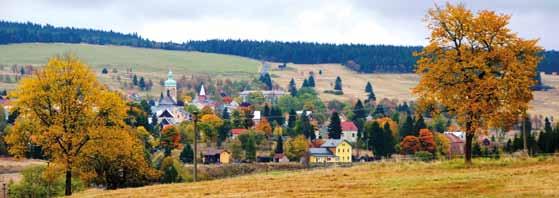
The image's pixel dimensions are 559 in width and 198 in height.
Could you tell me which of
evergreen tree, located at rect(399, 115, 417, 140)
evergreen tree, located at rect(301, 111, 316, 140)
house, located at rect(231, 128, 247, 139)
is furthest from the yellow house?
evergreen tree, located at rect(301, 111, 316, 140)

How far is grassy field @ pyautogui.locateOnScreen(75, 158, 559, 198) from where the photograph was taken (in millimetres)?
37938

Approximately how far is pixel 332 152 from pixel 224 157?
69.3 ft

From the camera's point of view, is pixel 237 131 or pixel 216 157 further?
pixel 237 131

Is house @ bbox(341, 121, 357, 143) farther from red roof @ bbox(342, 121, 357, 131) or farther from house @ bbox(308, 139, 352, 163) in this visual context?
house @ bbox(308, 139, 352, 163)

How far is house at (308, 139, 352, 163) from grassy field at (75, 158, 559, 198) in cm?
9151

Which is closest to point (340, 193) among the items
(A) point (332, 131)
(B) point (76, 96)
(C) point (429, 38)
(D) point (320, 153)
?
(C) point (429, 38)

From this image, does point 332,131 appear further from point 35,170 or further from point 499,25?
point 499,25

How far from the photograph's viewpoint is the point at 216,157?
13912cm

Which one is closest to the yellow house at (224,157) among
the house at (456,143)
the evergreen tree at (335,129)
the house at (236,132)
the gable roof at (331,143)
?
the house at (236,132)

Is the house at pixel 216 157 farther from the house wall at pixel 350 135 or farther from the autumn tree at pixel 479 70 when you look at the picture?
the autumn tree at pixel 479 70

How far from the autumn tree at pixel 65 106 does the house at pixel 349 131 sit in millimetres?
118568

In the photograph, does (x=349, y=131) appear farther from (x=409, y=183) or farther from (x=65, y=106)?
(x=409, y=183)

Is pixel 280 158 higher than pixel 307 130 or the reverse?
the reverse

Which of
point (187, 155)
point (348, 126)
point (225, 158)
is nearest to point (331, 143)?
point (225, 158)
